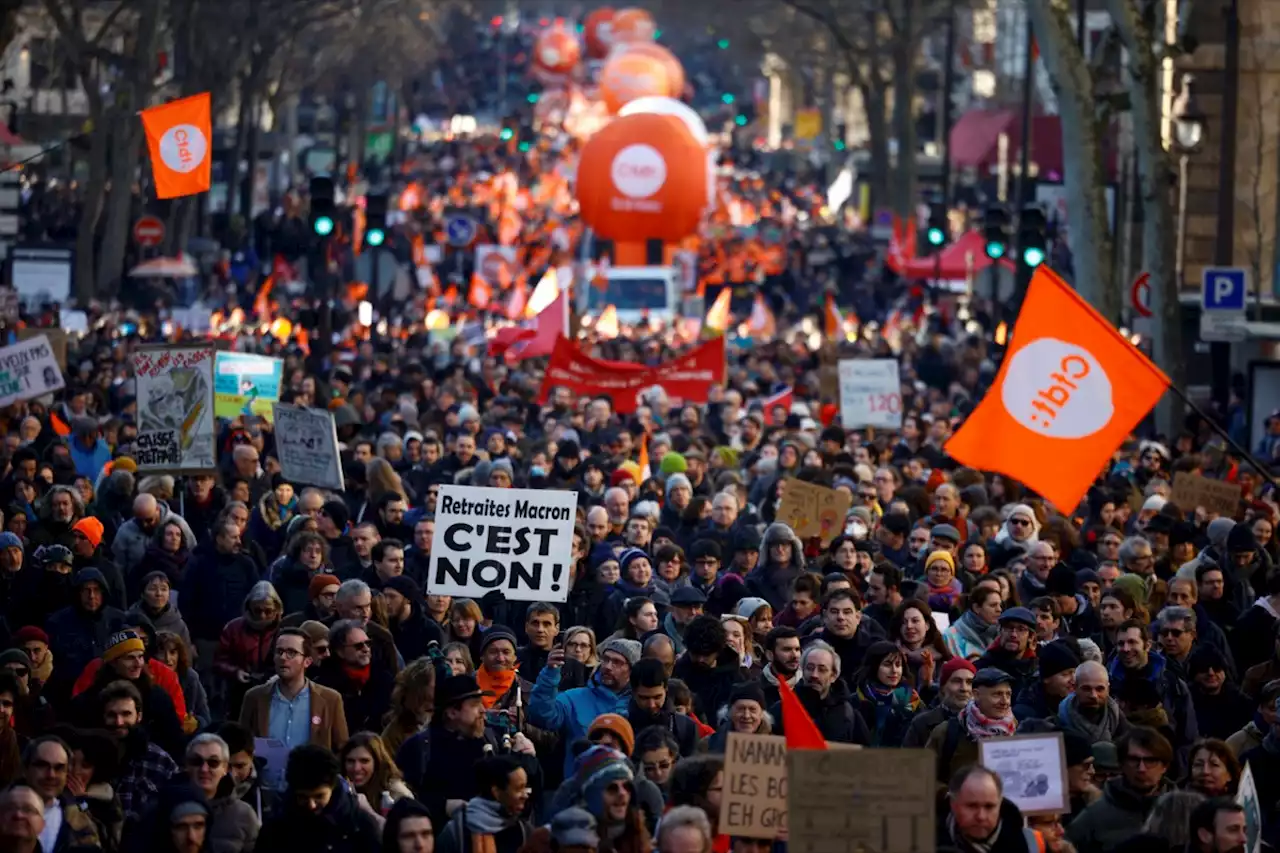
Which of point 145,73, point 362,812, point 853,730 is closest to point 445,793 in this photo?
point 362,812

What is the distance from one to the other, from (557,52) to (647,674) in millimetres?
106711

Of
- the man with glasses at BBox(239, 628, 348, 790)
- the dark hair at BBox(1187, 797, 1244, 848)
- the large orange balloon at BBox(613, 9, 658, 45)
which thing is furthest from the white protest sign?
the large orange balloon at BBox(613, 9, 658, 45)

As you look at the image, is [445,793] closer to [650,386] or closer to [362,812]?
[362,812]

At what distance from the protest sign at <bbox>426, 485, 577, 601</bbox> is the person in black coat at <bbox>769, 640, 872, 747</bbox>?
2.26 metres

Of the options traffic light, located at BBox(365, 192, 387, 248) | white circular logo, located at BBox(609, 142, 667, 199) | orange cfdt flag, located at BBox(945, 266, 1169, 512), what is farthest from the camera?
white circular logo, located at BBox(609, 142, 667, 199)

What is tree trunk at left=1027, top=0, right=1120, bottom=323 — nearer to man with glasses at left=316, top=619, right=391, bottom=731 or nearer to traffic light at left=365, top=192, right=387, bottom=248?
traffic light at left=365, top=192, right=387, bottom=248

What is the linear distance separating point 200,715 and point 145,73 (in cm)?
3063

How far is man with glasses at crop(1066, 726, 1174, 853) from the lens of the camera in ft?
34.2

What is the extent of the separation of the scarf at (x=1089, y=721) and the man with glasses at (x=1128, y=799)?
122cm

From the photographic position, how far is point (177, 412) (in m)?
18.9

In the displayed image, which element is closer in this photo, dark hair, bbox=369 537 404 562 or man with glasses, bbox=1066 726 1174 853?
man with glasses, bbox=1066 726 1174 853

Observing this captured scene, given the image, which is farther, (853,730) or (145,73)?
(145,73)

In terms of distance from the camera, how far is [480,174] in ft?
255

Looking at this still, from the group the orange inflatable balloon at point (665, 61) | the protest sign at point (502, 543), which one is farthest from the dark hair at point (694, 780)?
the orange inflatable balloon at point (665, 61)
